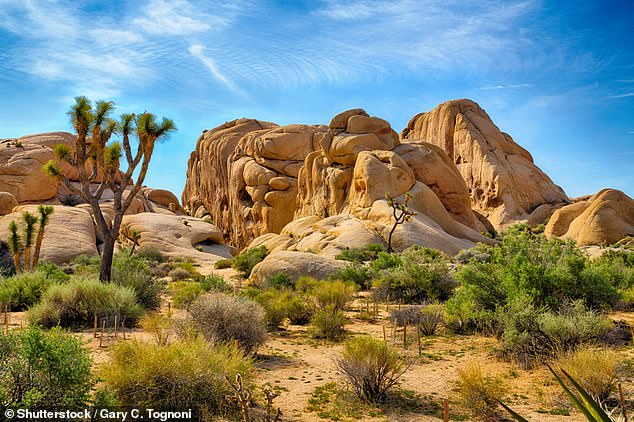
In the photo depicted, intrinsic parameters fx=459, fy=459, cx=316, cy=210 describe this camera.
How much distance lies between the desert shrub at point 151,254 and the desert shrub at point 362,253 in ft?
53.8

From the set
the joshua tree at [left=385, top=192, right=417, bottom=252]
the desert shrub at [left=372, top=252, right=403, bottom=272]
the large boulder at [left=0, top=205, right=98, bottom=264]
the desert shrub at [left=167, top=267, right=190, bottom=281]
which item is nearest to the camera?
the desert shrub at [left=372, top=252, right=403, bottom=272]

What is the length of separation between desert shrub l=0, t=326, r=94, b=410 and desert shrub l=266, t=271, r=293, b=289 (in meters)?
14.2

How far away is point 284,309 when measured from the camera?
44.8 feet

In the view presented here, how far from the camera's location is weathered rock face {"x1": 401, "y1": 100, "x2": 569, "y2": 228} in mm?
55438

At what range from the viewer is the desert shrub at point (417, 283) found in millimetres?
17297

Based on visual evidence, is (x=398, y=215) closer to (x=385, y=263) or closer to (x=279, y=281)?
(x=385, y=263)

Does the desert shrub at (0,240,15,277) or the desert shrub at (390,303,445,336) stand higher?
the desert shrub at (0,240,15,277)

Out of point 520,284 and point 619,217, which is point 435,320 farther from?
point 619,217

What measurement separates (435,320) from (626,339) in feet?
14.0

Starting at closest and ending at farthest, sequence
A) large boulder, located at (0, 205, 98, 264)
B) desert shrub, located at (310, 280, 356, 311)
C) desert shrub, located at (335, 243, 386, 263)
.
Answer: desert shrub, located at (310, 280, 356, 311), desert shrub, located at (335, 243, 386, 263), large boulder, located at (0, 205, 98, 264)

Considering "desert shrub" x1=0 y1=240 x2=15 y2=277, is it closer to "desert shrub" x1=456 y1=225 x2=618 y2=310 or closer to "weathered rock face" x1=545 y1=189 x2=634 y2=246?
"desert shrub" x1=456 y1=225 x2=618 y2=310

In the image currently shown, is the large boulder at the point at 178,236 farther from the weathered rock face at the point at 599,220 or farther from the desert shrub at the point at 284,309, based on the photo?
the weathered rock face at the point at 599,220

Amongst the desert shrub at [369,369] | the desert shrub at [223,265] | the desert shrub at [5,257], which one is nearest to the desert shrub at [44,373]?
the desert shrub at [369,369]

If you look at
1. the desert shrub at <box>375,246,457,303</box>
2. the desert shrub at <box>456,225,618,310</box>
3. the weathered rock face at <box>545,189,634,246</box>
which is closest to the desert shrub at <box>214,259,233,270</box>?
the desert shrub at <box>375,246,457,303</box>
